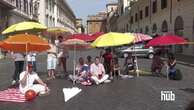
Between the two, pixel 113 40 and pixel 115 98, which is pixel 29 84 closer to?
pixel 115 98

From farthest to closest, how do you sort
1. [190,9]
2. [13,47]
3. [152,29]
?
[152,29] → [190,9] → [13,47]

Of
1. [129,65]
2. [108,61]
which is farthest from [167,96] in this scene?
[129,65]

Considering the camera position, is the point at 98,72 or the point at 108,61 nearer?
the point at 98,72

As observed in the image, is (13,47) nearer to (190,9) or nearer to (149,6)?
(190,9)

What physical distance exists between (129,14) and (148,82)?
68.6 m

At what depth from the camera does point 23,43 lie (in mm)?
14180

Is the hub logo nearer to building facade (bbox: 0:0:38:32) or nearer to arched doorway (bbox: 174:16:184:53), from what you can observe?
arched doorway (bbox: 174:16:184:53)

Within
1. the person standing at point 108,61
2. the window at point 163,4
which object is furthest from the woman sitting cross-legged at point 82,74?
the window at point 163,4

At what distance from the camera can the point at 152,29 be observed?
191 feet

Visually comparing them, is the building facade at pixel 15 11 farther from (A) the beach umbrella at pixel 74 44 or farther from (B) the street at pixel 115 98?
(B) the street at pixel 115 98

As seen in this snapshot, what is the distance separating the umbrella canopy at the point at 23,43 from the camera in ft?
46.5

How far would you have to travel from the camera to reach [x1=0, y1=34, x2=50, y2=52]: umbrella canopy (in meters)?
14.2

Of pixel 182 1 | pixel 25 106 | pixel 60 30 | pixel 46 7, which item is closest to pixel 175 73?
pixel 60 30

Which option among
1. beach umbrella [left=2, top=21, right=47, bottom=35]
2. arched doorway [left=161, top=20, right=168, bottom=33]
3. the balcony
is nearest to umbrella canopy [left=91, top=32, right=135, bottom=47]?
beach umbrella [left=2, top=21, right=47, bottom=35]
